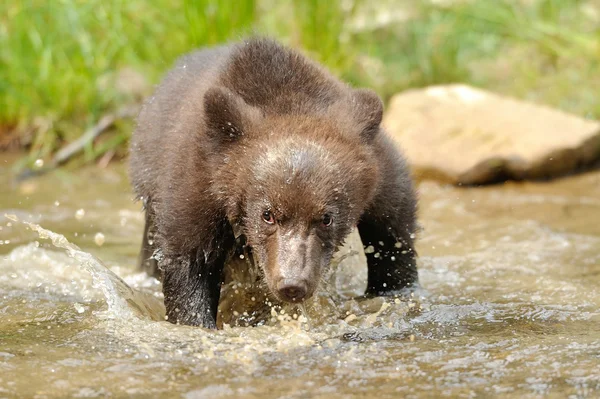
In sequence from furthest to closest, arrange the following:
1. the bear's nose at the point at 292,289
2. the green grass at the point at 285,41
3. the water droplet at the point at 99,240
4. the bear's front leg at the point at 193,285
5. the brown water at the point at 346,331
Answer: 1. the green grass at the point at 285,41
2. the water droplet at the point at 99,240
3. the bear's front leg at the point at 193,285
4. the bear's nose at the point at 292,289
5. the brown water at the point at 346,331

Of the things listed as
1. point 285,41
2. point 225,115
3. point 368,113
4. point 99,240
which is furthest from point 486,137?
point 225,115

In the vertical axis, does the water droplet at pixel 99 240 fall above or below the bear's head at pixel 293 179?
above

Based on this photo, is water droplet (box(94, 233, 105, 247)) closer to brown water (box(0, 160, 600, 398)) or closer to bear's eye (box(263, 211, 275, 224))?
brown water (box(0, 160, 600, 398))

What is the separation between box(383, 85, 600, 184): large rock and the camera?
8.28 meters

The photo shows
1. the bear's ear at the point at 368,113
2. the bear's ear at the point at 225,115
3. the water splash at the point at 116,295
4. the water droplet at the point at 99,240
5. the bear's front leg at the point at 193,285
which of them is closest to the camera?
the bear's ear at the point at 225,115

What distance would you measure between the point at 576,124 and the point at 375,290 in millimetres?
4000

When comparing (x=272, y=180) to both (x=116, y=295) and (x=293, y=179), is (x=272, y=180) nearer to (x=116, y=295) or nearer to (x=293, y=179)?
(x=293, y=179)

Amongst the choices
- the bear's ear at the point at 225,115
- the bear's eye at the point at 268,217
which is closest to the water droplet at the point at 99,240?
the bear's ear at the point at 225,115

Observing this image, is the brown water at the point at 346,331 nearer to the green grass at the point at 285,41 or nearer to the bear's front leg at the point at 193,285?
the bear's front leg at the point at 193,285

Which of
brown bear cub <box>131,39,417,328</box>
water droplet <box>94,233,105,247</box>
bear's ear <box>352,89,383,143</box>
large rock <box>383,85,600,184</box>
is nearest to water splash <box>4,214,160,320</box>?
brown bear cub <box>131,39,417,328</box>

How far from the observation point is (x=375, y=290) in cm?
518

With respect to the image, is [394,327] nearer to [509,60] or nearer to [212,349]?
[212,349]

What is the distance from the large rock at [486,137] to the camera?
326 inches

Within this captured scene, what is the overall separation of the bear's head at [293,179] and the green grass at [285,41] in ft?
16.5
